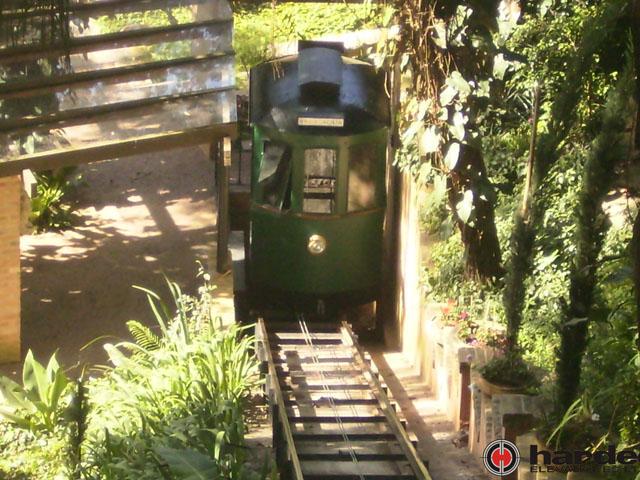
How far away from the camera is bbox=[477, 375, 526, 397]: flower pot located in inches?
361

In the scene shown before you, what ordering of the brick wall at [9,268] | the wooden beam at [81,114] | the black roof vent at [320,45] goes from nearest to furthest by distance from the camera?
the wooden beam at [81,114] < the brick wall at [9,268] < the black roof vent at [320,45]

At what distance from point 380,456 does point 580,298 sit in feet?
8.38

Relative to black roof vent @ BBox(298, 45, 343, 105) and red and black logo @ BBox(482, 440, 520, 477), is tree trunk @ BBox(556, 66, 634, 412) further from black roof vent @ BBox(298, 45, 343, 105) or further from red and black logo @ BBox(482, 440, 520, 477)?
black roof vent @ BBox(298, 45, 343, 105)

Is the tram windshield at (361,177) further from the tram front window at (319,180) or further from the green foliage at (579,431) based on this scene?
the green foliage at (579,431)

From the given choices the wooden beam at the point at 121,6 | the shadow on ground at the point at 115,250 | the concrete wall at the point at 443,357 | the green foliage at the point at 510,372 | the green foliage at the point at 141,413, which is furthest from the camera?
the shadow on ground at the point at 115,250

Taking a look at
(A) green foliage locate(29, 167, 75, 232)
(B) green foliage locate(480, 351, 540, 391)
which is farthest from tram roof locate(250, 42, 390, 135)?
(A) green foliage locate(29, 167, 75, 232)

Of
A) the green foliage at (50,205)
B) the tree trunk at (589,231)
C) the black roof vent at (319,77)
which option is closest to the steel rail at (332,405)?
the tree trunk at (589,231)

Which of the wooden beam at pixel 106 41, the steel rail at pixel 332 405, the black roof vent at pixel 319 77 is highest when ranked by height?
the wooden beam at pixel 106 41

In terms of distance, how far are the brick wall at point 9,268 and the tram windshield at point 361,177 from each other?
11.4 feet

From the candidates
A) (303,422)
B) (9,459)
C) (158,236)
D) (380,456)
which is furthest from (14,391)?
(158,236)

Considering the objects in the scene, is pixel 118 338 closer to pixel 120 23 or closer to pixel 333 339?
pixel 333 339

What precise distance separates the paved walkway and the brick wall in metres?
3.87

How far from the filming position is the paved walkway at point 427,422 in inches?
394

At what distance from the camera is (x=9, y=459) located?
987cm
